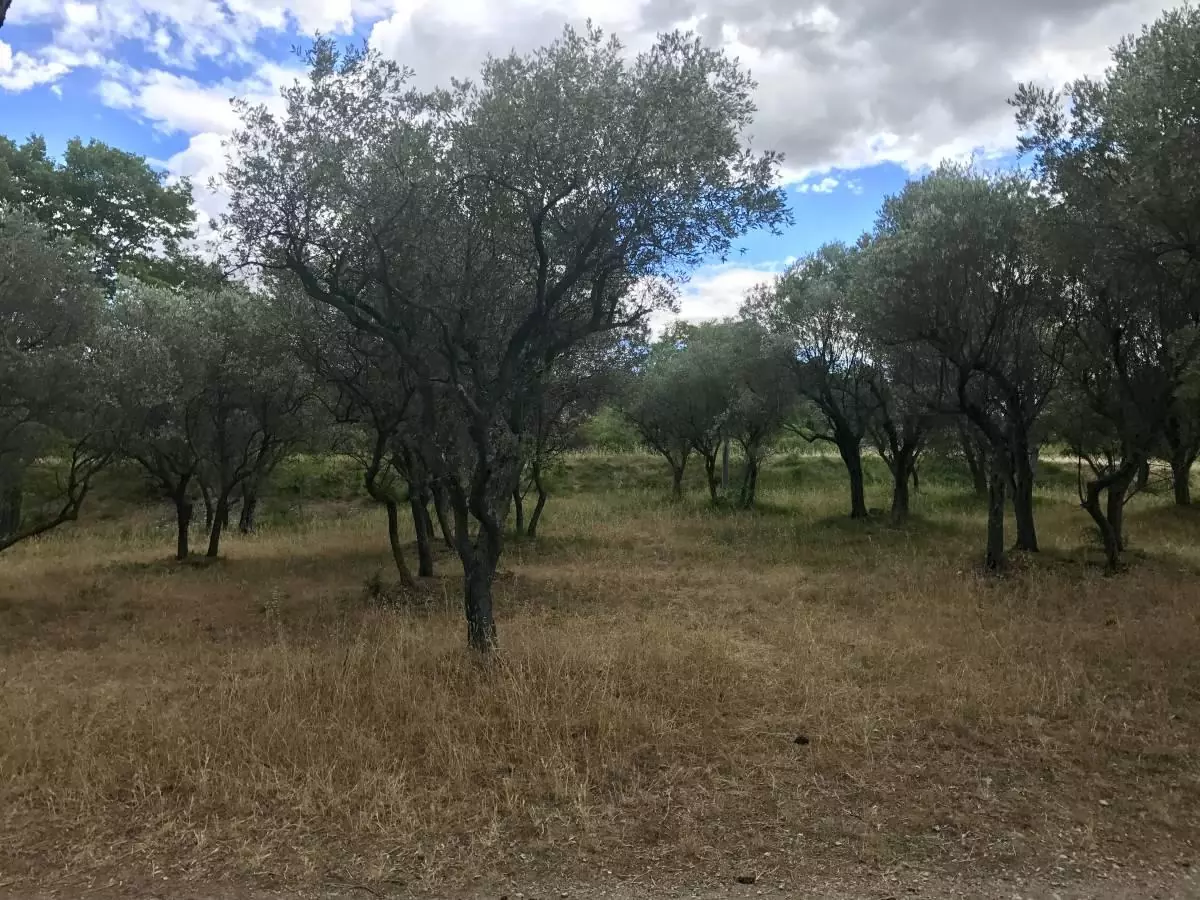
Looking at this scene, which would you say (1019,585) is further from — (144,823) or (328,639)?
(144,823)

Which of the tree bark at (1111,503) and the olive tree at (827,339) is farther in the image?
the olive tree at (827,339)

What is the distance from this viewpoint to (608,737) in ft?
20.0

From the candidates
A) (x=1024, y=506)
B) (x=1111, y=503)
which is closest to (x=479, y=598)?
(x=1111, y=503)

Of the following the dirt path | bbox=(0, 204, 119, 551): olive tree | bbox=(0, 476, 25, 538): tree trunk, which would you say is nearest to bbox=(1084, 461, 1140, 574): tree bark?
the dirt path

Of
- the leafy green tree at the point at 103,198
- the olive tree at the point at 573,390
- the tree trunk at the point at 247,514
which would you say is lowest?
the tree trunk at the point at 247,514

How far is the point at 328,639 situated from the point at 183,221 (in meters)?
33.3

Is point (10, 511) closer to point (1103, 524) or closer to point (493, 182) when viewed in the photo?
point (493, 182)

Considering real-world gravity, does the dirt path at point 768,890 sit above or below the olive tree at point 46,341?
below

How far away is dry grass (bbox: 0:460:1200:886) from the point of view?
4.59 metres

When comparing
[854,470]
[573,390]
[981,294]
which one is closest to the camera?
[981,294]

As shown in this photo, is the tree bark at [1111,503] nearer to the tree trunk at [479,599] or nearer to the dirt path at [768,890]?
the tree trunk at [479,599]

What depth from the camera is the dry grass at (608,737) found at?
4.59 m

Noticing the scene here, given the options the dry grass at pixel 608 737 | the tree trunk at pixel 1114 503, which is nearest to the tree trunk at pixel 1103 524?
the tree trunk at pixel 1114 503

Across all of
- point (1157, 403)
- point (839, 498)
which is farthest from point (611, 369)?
point (839, 498)
